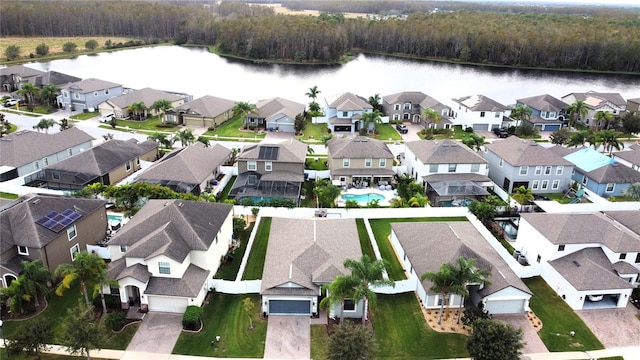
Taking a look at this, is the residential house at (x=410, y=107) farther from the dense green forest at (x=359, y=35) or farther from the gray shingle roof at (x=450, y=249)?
the dense green forest at (x=359, y=35)

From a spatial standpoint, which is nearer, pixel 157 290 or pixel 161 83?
pixel 157 290

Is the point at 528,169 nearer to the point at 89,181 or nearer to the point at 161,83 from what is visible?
the point at 89,181

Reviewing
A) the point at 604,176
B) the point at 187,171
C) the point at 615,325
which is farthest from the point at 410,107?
the point at 615,325

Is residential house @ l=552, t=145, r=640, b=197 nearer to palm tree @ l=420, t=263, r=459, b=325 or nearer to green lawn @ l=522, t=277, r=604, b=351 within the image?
green lawn @ l=522, t=277, r=604, b=351

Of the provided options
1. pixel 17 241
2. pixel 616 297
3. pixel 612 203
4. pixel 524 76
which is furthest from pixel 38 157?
pixel 524 76

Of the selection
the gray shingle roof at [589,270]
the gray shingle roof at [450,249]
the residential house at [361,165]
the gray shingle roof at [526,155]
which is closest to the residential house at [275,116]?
the residential house at [361,165]

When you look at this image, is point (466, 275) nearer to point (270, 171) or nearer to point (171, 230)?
point (171, 230)
